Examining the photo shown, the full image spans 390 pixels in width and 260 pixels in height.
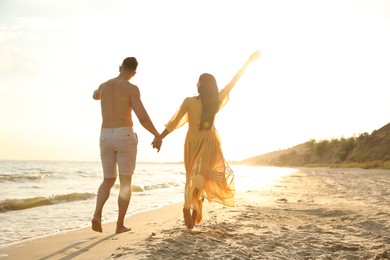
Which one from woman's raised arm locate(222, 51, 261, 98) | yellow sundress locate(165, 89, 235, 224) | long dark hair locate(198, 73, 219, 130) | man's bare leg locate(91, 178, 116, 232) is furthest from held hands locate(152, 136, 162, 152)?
woman's raised arm locate(222, 51, 261, 98)

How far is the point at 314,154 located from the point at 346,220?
86590 millimetres

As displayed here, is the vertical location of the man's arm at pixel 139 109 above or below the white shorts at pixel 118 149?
above

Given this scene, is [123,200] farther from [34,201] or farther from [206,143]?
[34,201]

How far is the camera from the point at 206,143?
5.38 m

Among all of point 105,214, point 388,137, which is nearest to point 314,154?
point 388,137

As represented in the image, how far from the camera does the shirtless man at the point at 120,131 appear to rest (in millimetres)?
5090

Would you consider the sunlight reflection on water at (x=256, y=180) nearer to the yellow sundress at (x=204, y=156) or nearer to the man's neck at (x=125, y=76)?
the yellow sundress at (x=204, y=156)

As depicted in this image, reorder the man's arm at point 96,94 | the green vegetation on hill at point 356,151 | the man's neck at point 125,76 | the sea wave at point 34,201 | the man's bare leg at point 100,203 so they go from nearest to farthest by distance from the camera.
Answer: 1. the man's bare leg at point 100,203
2. the man's neck at point 125,76
3. the man's arm at point 96,94
4. the sea wave at point 34,201
5. the green vegetation on hill at point 356,151

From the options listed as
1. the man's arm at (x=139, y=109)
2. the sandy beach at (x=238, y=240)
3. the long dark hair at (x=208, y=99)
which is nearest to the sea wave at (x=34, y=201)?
the sandy beach at (x=238, y=240)

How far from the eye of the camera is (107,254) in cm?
393

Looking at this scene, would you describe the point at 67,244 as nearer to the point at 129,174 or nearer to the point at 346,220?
the point at 129,174

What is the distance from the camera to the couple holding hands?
5.11 m

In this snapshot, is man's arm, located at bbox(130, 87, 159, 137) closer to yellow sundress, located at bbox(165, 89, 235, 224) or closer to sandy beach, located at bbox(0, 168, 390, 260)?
yellow sundress, located at bbox(165, 89, 235, 224)

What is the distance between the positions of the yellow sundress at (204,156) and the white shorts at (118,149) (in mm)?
646
